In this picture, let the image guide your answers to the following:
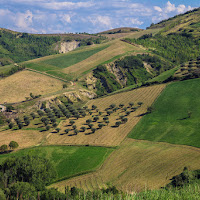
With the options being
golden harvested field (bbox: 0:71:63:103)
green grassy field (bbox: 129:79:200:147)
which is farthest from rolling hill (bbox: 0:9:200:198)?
golden harvested field (bbox: 0:71:63:103)

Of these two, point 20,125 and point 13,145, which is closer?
point 13,145

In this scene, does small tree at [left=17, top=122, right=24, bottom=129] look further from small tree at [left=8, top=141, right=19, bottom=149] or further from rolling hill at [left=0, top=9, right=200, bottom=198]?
small tree at [left=8, top=141, right=19, bottom=149]

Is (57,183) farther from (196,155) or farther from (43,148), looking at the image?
(196,155)

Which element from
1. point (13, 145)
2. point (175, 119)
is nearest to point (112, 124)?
point (175, 119)

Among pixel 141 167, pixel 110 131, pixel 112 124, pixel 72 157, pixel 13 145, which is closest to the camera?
pixel 141 167

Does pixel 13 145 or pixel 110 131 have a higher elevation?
pixel 110 131

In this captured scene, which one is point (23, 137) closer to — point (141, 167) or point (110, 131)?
point (110, 131)

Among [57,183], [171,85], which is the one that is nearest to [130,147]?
[57,183]
